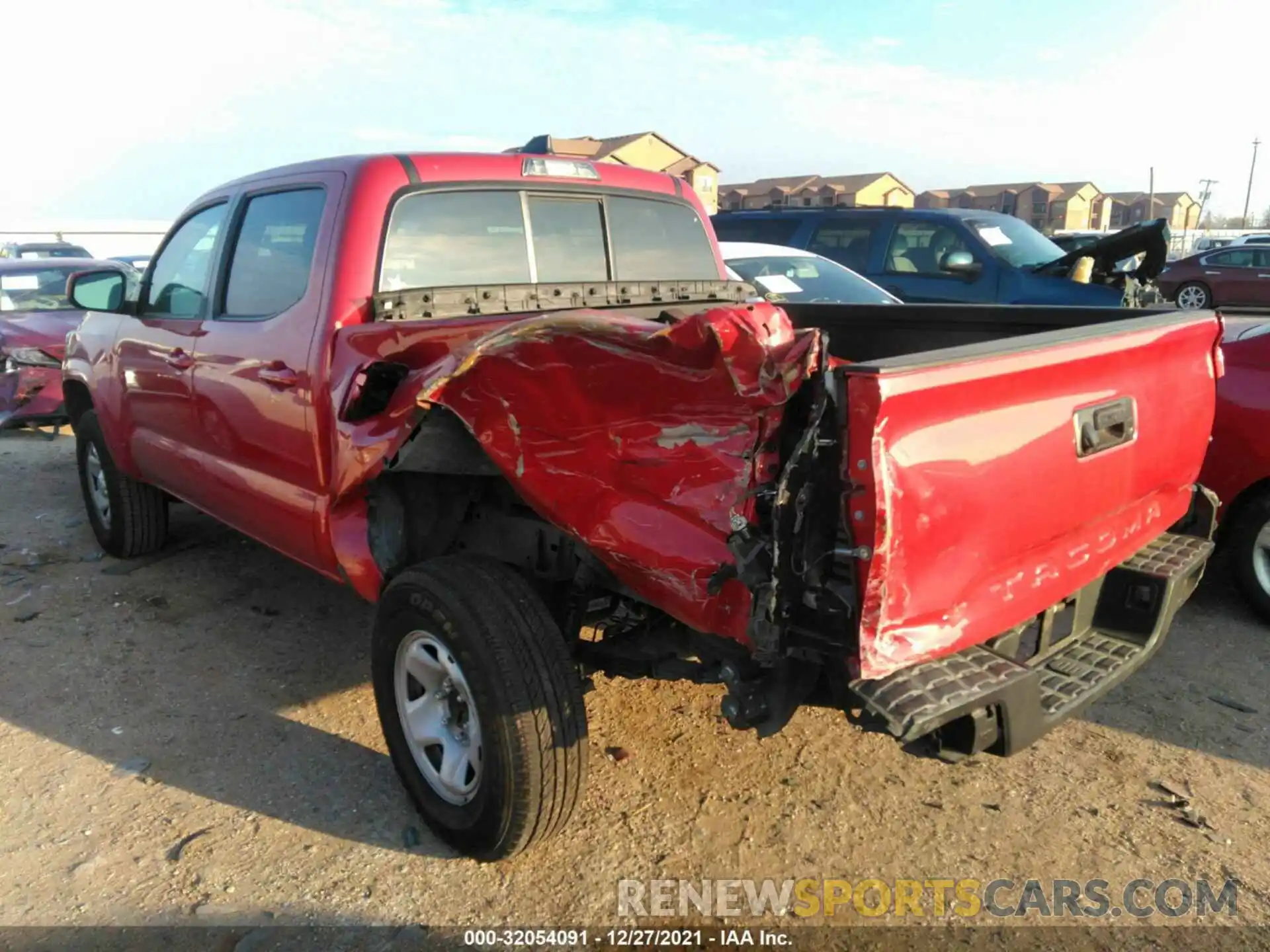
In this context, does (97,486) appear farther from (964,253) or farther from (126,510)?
(964,253)

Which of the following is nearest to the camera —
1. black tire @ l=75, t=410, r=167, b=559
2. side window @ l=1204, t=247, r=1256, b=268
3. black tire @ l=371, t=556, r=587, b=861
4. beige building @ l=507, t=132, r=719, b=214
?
black tire @ l=371, t=556, r=587, b=861

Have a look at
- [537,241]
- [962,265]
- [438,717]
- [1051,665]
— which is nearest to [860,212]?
[962,265]

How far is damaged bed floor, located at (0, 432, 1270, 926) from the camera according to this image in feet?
8.79

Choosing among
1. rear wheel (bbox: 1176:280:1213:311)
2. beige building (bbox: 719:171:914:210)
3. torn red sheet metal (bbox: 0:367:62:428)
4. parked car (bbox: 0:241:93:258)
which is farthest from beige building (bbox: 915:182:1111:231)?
torn red sheet metal (bbox: 0:367:62:428)

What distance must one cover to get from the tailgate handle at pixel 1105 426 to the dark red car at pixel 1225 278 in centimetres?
1726

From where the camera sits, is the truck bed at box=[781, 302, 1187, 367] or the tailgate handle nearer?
the tailgate handle

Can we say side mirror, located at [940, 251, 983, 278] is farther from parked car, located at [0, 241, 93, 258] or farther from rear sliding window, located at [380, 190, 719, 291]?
parked car, located at [0, 241, 93, 258]

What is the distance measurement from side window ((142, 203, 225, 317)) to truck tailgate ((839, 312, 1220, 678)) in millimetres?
3273

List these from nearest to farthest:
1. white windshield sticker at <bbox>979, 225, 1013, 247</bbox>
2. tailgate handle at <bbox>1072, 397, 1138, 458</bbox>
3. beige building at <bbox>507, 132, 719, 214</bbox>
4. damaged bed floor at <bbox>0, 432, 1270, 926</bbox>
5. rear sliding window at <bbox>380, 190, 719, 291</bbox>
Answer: tailgate handle at <bbox>1072, 397, 1138, 458</bbox>
damaged bed floor at <bbox>0, 432, 1270, 926</bbox>
rear sliding window at <bbox>380, 190, 719, 291</bbox>
white windshield sticker at <bbox>979, 225, 1013, 247</bbox>
beige building at <bbox>507, 132, 719, 214</bbox>

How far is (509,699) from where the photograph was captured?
2.51 metres

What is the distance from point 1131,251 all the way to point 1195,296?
13084mm

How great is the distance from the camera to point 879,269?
877 centimetres

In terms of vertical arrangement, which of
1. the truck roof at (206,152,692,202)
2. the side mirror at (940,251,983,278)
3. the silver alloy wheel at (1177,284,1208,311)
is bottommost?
the silver alloy wheel at (1177,284,1208,311)

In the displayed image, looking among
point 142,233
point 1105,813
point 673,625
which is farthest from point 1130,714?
point 142,233
